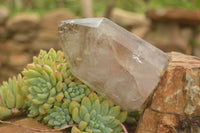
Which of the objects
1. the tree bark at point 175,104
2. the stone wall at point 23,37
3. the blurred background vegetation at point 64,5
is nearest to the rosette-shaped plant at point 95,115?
the tree bark at point 175,104

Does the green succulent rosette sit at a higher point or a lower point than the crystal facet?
lower

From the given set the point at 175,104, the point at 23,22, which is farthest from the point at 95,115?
the point at 23,22

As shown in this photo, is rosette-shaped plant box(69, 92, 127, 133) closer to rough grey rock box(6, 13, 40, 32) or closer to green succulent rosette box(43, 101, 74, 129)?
green succulent rosette box(43, 101, 74, 129)

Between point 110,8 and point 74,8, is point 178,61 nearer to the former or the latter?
point 110,8

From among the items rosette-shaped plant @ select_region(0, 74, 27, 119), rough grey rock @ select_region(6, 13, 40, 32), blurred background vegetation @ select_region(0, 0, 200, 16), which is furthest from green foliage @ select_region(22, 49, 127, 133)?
blurred background vegetation @ select_region(0, 0, 200, 16)

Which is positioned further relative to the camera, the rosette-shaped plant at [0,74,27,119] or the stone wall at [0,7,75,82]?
the stone wall at [0,7,75,82]

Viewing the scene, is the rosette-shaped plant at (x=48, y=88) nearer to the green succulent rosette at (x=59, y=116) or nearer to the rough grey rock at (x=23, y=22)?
the green succulent rosette at (x=59, y=116)
